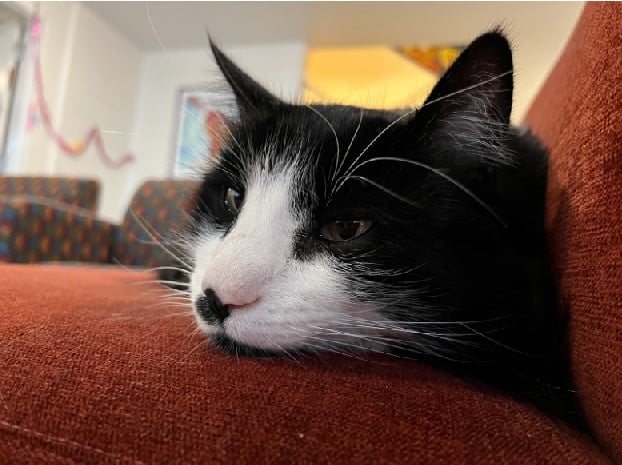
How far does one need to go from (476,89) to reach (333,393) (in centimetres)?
35

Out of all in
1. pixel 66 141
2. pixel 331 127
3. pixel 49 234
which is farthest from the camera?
pixel 66 141

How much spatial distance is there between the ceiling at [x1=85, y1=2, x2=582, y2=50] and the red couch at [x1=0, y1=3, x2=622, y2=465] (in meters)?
0.22

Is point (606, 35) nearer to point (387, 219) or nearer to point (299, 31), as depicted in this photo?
point (387, 219)

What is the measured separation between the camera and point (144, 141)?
2.70 meters

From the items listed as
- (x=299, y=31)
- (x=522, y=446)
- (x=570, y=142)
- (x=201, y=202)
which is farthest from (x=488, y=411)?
(x=299, y=31)

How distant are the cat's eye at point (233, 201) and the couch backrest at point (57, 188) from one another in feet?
5.99

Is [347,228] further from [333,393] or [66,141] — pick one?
[66,141]

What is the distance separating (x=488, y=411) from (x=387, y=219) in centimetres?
21

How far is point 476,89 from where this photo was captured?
1.80ft

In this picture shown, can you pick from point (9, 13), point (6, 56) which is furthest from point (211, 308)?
point (6, 56)

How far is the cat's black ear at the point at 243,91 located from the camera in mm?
735

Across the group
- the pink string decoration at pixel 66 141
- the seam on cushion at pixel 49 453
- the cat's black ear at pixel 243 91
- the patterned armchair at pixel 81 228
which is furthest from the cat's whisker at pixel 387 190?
the pink string decoration at pixel 66 141

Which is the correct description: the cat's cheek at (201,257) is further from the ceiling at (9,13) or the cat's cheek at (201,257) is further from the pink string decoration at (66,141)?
the pink string decoration at (66,141)

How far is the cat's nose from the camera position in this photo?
506mm
